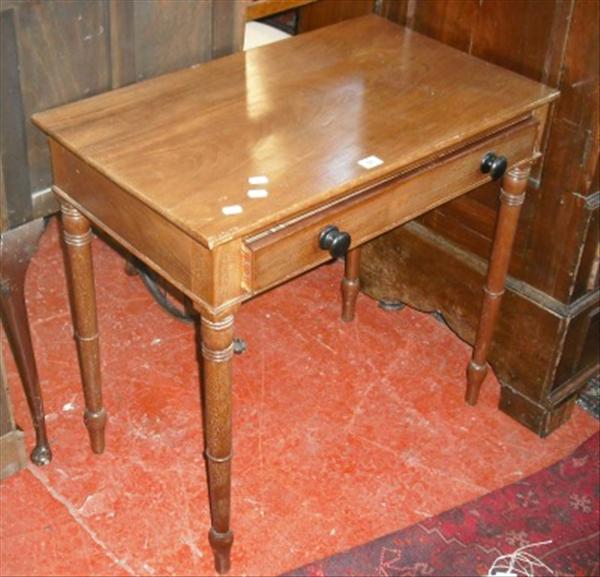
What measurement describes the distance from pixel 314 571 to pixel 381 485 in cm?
32

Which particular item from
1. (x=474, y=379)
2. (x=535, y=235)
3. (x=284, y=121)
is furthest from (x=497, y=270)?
(x=284, y=121)

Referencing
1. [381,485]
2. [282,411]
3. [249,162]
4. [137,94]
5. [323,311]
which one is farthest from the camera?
[323,311]

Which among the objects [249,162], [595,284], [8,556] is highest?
[249,162]

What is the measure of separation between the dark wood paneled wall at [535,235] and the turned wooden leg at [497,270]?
90 millimetres

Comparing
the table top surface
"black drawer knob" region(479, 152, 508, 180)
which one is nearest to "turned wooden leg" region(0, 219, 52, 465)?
the table top surface

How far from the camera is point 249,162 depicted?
190 centimetres

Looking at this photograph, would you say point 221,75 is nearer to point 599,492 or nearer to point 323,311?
point 323,311

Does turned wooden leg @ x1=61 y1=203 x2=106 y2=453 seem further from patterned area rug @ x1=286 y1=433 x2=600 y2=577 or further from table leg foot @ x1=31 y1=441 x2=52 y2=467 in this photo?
patterned area rug @ x1=286 y1=433 x2=600 y2=577

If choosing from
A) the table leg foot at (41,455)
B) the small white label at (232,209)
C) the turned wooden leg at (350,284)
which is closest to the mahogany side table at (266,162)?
the small white label at (232,209)

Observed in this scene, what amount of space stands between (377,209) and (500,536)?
0.90 metres

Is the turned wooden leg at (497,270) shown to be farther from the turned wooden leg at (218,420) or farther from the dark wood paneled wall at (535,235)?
the turned wooden leg at (218,420)

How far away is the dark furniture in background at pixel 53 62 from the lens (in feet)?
6.49

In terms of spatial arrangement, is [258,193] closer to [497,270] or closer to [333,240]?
[333,240]

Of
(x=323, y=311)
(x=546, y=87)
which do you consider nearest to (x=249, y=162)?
(x=546, y=87)
